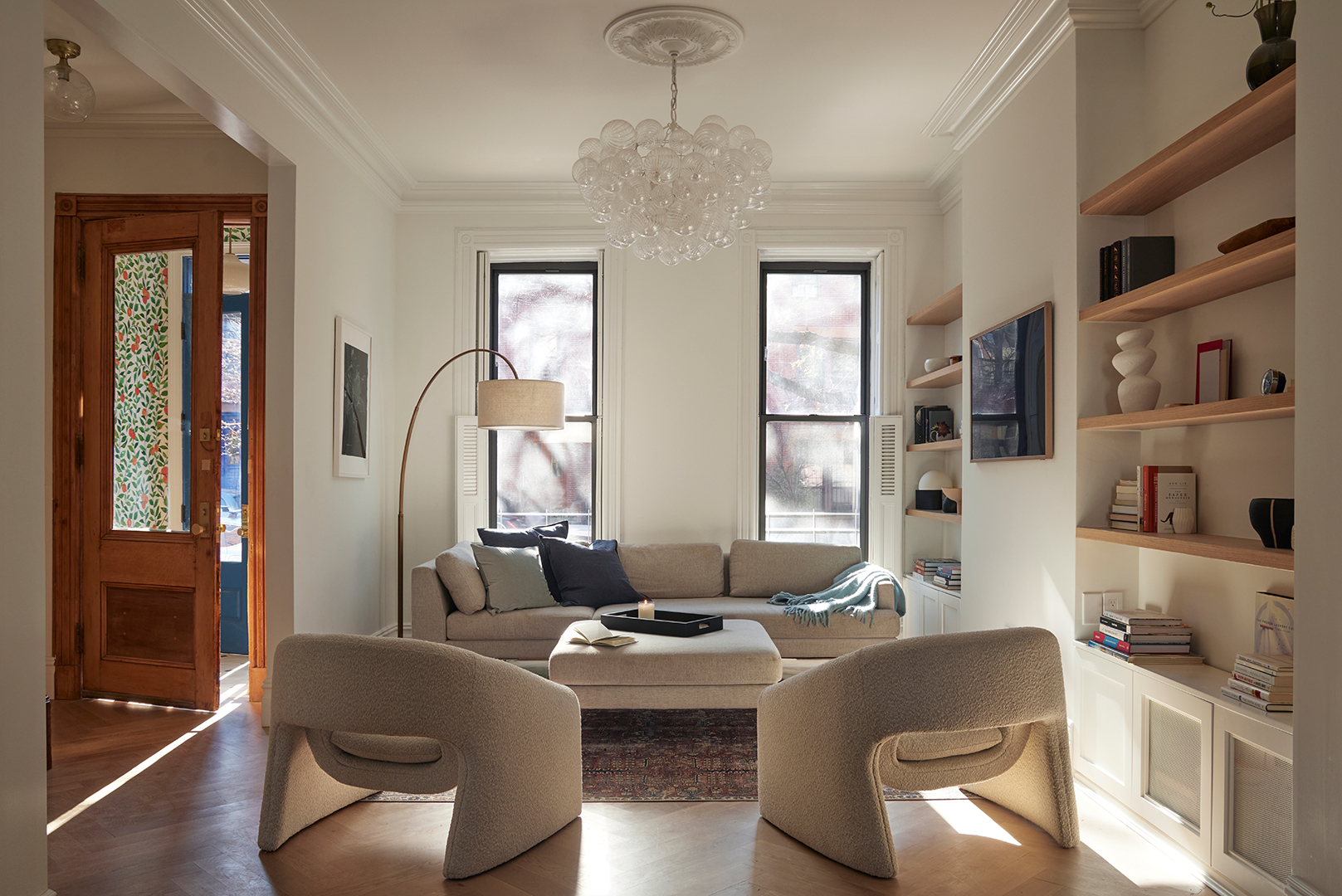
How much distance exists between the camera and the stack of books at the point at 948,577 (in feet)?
16.9

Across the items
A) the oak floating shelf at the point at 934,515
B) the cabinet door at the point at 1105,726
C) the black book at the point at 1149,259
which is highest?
the black book at the point at 1149,259

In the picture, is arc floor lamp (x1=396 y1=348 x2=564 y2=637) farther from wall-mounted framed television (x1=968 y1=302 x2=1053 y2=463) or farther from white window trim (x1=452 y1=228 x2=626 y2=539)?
wall-mounted framed television (x1=968 y1=302 x2=1053 y2=463)

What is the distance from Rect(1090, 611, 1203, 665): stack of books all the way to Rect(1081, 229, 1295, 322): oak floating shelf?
3.67 ft

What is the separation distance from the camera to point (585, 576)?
16.8ft

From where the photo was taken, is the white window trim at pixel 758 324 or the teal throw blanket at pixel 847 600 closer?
the teal throw blanket at pixel 847 600

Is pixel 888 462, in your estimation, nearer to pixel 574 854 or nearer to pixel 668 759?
pixel 668 759

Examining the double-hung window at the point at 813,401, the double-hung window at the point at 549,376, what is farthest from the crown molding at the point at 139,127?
the double-hung window at the point at 813,401

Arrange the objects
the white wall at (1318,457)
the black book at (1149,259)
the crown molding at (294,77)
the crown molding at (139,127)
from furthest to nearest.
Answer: the crown molding at (139,127) < the crown molding at (294,77) < the black book at (1149,259) < the white wall at (1318,457)

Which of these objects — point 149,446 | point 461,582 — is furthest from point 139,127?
point 461,582

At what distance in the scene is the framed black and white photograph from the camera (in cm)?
475

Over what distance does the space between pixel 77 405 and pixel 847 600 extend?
4243 millimetres

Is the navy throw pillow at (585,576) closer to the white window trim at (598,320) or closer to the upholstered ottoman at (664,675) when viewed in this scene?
the white window trim at (598,320)

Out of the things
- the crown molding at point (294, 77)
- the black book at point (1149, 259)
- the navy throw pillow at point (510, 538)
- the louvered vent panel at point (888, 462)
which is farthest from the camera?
the louvered vent panel at point (888, 462)

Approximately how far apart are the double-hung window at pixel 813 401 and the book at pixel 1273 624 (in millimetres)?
3373
